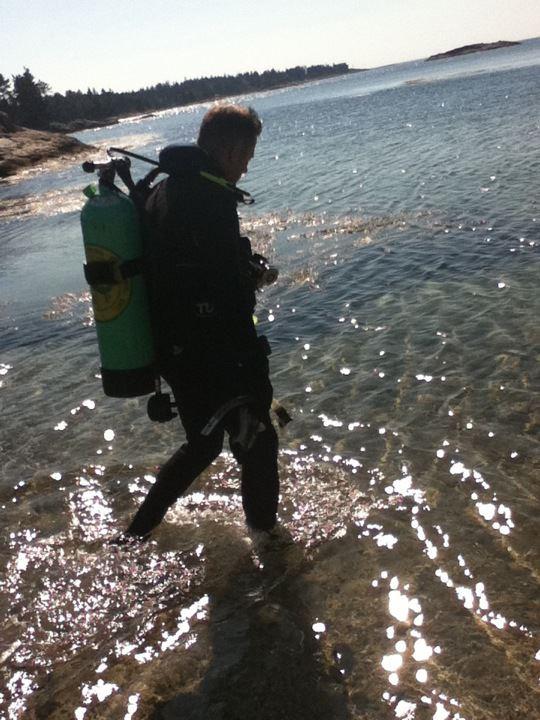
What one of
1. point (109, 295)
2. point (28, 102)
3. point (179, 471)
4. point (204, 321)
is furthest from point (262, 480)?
point (28, 102)

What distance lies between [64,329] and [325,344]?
4.14 m

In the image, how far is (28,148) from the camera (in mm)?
44938

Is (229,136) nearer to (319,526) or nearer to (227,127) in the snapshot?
(227,127)

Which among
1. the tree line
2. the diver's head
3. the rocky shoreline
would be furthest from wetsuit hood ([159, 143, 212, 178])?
the tree line

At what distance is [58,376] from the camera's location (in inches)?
316

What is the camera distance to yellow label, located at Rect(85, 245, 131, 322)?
3543 millimetres

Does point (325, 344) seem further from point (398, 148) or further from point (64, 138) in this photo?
point (64, 138)

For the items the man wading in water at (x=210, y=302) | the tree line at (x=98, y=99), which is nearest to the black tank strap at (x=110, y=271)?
the man wading in water at (x=210, y=302)

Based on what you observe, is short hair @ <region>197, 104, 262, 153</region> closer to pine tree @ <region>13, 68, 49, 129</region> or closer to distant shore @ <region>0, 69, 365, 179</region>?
distant shore @ <region>0, 69, 365, 179</region>

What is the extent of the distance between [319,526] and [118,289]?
2123 mm

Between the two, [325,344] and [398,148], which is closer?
[325,344]

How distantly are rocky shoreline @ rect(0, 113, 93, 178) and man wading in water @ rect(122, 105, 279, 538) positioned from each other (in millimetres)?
39418

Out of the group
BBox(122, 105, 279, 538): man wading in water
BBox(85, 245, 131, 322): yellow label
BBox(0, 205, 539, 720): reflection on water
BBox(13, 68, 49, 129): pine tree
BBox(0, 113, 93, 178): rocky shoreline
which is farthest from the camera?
BBox(13, 68, 49, 129): pine tree

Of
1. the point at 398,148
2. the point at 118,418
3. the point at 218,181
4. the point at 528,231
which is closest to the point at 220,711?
the point at 218,181
